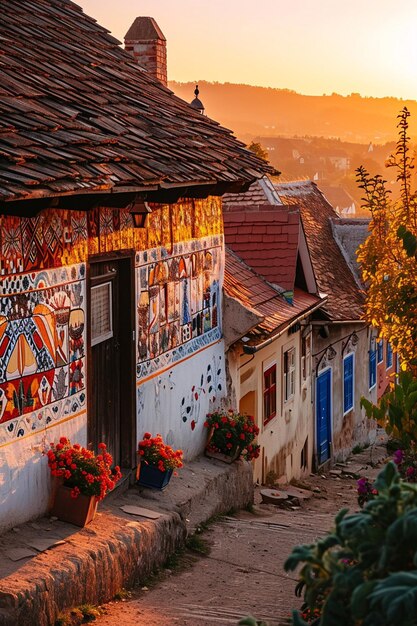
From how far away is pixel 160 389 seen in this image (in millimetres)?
10422

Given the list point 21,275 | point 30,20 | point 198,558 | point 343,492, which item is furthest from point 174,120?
point 343,492

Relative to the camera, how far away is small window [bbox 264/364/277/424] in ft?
47.8

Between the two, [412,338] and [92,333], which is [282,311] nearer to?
[412,338]

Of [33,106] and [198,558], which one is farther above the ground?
[33,106]

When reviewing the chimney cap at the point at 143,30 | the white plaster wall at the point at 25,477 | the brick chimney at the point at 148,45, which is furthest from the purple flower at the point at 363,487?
the chimney cap at the point at 143,30

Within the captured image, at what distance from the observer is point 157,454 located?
971 centimetres

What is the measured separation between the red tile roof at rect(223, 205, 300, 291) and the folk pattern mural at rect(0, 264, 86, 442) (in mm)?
6756

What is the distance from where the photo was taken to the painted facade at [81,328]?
7582mm

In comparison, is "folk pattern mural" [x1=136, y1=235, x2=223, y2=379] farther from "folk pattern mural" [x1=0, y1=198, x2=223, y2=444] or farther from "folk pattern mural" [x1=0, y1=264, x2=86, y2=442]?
"folk pattern mural" [x1=0, y1=264, x2=86, y2=442]

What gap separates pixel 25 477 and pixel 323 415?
39.1 feet

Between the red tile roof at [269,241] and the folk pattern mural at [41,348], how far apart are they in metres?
6.76

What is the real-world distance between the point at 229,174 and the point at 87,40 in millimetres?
2320

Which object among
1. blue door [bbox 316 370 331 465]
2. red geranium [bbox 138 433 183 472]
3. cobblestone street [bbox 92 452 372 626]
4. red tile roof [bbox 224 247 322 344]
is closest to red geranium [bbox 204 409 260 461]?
cobblestone street [bbox 92 452 372 626]

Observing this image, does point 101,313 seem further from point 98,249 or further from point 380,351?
point 380,351
